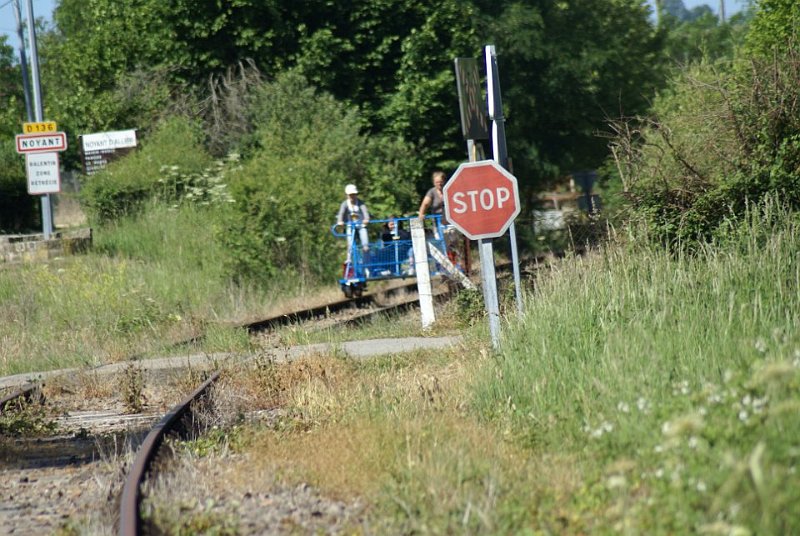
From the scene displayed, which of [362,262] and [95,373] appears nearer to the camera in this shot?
[95,373]

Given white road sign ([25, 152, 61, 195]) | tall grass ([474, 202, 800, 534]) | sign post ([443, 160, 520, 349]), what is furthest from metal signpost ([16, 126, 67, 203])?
tall grass ([474, 202, 800, 534])

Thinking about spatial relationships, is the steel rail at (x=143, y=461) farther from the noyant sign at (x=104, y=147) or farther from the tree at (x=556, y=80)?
the tree at (x=556, y=80)

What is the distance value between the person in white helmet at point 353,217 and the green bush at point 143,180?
7846 mm

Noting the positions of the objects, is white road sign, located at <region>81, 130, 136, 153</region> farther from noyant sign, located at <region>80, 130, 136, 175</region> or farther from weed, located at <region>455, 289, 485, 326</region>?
weed, located at <region>455, 289, 485, 326</region>

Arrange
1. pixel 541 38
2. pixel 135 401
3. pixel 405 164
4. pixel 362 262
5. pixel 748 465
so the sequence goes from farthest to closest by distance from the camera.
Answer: pixel 541 38
pixel 405 164
pixel 362 262
pixel 135 401
pixel 748 465

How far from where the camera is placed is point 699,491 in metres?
5.17

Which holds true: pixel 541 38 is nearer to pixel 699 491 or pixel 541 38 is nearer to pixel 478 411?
pixel 478 411

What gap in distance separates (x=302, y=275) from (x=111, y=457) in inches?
546

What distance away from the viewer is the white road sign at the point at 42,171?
2227cm

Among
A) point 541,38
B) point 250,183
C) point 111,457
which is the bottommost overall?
point 111,457

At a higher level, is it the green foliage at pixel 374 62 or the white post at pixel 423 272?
the green foliage at pixel 374 62

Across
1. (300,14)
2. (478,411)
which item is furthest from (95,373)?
(300,14)

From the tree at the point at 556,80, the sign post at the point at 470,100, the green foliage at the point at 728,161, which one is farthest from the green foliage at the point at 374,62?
the sign post at the point at 470,100

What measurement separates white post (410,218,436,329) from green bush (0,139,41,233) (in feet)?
60.9
